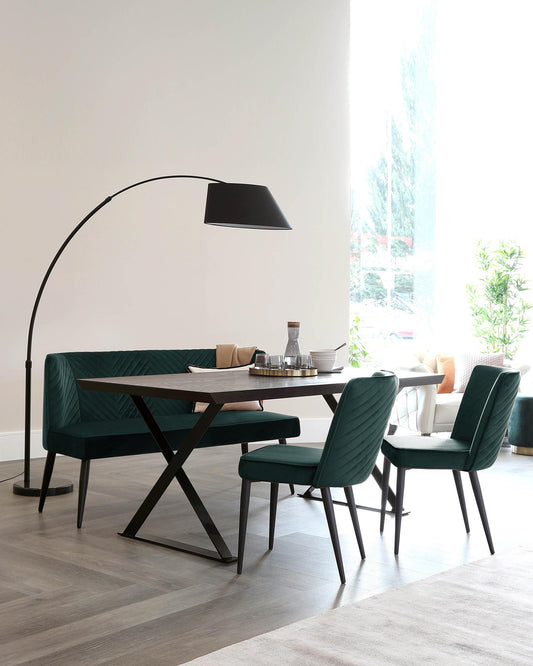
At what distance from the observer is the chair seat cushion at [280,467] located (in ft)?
11.1

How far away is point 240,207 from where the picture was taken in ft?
13.7

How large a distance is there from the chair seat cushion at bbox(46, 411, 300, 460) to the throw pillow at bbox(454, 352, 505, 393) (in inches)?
109

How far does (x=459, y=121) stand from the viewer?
30.9 feet

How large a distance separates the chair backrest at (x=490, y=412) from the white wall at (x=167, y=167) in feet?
10.4

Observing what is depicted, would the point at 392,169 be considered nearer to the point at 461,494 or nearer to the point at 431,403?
the point at 431,403

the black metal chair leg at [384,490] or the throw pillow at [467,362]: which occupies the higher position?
the throw pillow at [467,362]

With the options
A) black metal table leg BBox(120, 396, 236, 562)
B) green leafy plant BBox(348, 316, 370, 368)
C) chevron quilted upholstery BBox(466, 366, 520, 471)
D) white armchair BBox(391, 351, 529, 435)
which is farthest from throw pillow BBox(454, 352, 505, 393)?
black metal table leg BBox(120, 396, 236, 562)

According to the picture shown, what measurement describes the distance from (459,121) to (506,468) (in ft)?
15.7

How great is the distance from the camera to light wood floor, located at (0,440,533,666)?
2.72 m

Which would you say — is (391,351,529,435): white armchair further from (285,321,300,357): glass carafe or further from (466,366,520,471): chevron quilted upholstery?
(466,366,520,471): chevron quilted upholstery

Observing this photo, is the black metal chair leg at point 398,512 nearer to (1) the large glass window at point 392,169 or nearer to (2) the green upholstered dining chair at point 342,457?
(2) the green upholstered dining chair at point 342,457

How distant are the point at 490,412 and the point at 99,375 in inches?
92.8

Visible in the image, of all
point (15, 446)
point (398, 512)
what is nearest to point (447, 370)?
point (15, 446)

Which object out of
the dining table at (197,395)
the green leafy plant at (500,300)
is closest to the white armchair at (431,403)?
the green leafy plant at (500,300)
